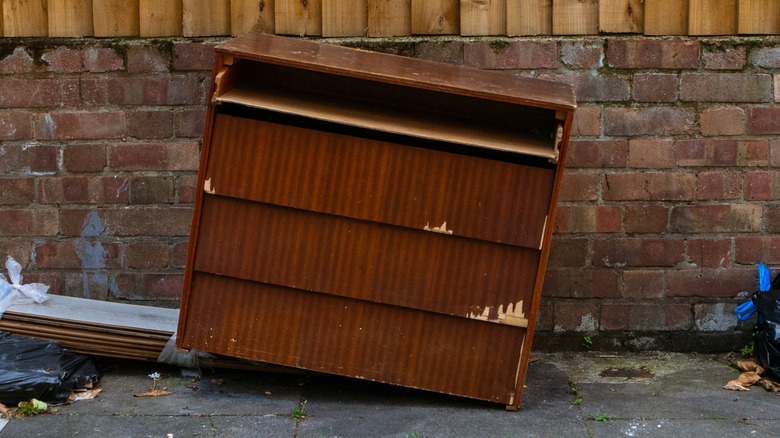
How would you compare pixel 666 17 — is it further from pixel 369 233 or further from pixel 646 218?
pixel 369 233

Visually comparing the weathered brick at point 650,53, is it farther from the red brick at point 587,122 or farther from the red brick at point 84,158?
the red brick at point 84,158

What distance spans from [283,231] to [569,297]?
183cm

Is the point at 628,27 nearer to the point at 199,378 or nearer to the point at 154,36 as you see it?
the point at 154,36

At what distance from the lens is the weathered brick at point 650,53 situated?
14.7 feet

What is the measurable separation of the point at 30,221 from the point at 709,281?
387 cm

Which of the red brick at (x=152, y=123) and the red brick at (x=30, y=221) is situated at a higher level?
the red brick at (x=152, y=123)

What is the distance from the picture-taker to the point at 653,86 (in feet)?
14.8

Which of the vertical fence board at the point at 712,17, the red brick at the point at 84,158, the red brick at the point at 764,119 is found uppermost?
the vertical fence board at the point at 712,17

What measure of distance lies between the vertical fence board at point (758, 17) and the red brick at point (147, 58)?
125 inches

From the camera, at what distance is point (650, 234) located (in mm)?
4602

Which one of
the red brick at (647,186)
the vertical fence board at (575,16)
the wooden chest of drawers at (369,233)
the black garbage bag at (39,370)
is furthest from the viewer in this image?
the red brick at (647,186)

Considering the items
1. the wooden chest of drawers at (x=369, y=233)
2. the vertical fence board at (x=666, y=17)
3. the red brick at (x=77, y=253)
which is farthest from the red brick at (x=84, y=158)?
the vertical fence board at (x=666, y=17)

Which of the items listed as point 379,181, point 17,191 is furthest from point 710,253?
point 17,191

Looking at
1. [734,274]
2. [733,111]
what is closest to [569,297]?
[734,274]
